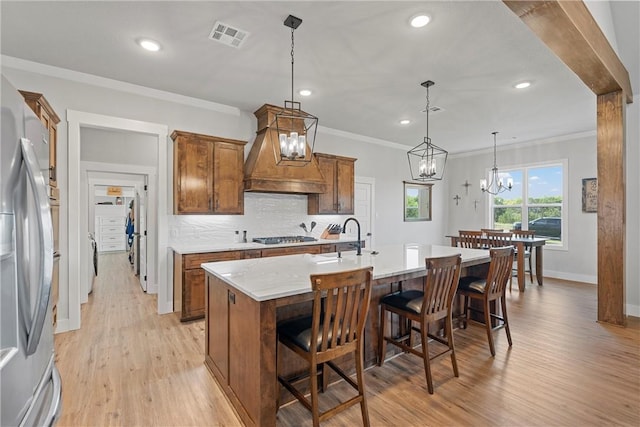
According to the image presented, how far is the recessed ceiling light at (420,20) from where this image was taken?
2500mm

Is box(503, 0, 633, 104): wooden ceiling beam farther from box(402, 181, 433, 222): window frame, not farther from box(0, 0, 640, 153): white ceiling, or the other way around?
box(402, 181, 433, 222): window frame

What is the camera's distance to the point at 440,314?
2.44 meters

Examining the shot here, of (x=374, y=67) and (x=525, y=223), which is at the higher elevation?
(x=374, y=67)

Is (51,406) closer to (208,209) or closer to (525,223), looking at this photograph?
(208,209)

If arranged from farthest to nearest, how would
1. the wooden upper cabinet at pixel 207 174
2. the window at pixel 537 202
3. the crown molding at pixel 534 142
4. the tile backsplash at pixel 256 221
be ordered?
1. the window at pixel 537 202
2. the crown molding at pixel 534 142
3. the tile backsplash at pixel 256 221
4. the wooden upper cabinet at pixel 207 174

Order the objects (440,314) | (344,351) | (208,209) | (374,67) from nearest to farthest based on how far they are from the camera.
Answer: (344,351), (440,314), (374,67), (208,209)

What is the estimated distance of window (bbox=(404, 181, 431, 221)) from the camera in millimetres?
7400

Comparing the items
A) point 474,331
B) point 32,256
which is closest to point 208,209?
point 32,256

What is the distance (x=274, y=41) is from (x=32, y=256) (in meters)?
2.51

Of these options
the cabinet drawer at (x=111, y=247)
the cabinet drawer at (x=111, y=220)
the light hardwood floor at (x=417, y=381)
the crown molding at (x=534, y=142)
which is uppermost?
the crown molding at (x=534, y=142)

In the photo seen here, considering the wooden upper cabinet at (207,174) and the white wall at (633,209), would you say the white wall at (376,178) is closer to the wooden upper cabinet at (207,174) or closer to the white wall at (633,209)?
the white wall at (633,209)

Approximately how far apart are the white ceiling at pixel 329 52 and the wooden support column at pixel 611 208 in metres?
0.51

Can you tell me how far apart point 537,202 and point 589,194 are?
2.96ft

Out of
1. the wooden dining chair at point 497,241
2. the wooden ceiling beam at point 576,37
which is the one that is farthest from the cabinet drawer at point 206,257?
the wooden dining chair at point 497,241
